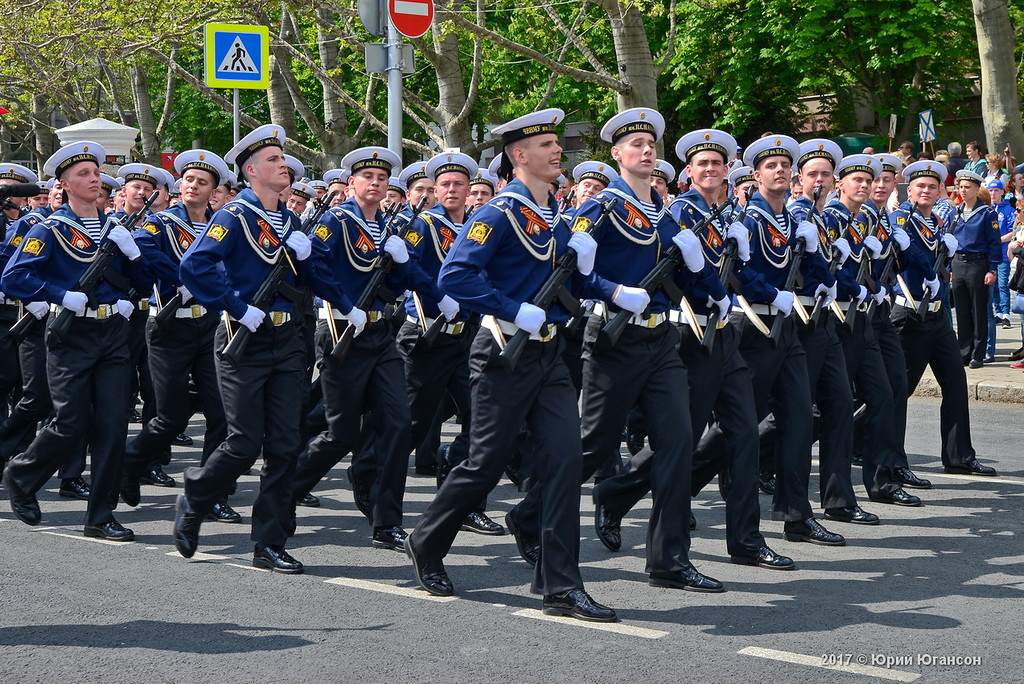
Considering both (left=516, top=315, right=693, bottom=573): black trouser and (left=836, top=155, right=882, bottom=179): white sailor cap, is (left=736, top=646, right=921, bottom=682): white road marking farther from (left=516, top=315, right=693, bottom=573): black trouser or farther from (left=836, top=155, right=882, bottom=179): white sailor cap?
(left=836, top=155, right=882, bottom=179): white sailor cap

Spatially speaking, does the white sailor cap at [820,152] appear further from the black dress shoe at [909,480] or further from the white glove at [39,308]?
the white glove at [39,308]

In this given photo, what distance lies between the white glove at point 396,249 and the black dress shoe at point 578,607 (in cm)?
240

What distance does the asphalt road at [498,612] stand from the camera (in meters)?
4.98

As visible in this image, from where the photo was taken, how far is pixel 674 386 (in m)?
6.19

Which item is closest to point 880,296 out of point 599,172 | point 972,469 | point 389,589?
point 972,469

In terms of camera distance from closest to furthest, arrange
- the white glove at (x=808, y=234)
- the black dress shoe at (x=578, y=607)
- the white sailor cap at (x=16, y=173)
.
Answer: the black dress shoe at (x=578, y=607), the white glove at (x=808, y=234), the white sailor cap at (x=16, y=173)

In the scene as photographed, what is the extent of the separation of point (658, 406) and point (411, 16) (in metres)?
7.40

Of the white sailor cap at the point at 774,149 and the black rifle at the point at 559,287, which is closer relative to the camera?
the black rifle at the point at 559,287

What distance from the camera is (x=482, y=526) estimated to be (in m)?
7.50

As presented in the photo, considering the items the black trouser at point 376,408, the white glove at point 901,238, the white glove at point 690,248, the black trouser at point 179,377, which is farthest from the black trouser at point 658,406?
the white glove at point 901,238

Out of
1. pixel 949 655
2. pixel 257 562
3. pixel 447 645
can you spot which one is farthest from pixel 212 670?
pixel 949 655

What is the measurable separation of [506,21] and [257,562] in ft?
79.3

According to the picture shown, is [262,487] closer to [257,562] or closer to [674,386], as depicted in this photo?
[257,562]

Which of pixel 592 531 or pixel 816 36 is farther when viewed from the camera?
pixel 816 36
